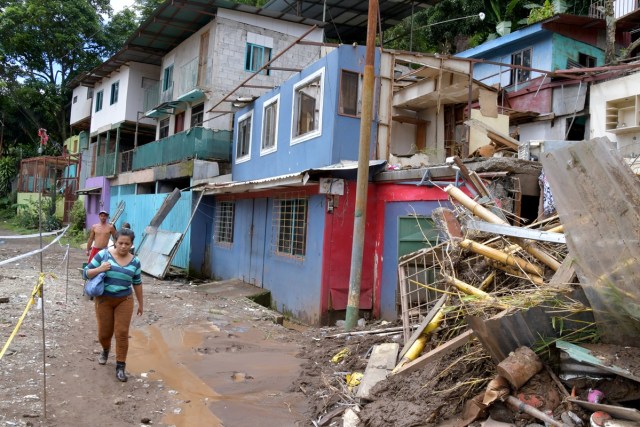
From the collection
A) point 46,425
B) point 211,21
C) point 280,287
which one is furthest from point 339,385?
point 211,21

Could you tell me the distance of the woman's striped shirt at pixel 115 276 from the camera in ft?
17.8

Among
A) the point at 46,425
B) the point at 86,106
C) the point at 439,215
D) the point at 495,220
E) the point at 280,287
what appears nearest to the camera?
the point at 46,425

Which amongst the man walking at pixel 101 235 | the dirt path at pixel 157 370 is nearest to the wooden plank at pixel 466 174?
the dirt path at pixel 157 370

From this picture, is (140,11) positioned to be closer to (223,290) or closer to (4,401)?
(223,290)

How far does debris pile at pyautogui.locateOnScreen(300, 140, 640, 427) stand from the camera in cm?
332

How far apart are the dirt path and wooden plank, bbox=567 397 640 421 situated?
2.48 metres

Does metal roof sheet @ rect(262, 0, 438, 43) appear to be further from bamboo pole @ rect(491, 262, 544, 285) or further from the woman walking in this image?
bamboo pole @ rect(491, 262, 544, 285)

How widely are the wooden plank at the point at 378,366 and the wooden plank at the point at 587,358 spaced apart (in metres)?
1.88

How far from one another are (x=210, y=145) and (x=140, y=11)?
24.4 meters

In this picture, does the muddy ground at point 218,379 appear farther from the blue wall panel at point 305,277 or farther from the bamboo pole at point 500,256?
the blue wall panel at point 305,277

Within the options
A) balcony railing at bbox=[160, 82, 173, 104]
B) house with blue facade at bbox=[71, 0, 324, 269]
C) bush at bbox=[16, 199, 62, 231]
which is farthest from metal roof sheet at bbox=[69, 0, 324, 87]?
bush at bbox=[16, 199, 62, 231]

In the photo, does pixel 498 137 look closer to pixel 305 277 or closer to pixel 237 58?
pixel 305 277

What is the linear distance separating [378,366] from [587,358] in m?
2.29

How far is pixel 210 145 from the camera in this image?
54.3 feet
